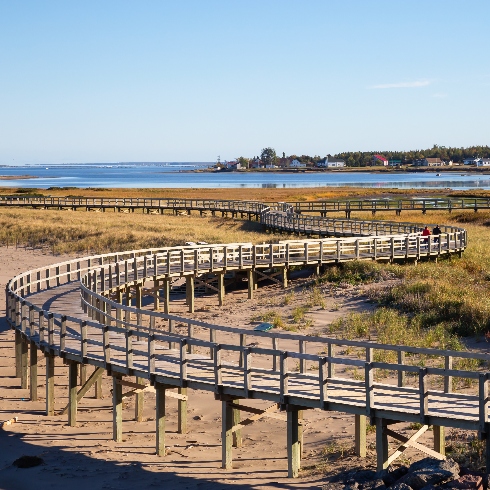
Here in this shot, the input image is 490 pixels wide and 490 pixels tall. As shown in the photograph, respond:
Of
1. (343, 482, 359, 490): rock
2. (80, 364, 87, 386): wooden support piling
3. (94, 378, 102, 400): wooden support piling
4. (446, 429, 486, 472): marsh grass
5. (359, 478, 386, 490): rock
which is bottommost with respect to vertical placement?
(94, 378, 102, 400): wooden support piling

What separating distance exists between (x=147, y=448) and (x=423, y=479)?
6.91 m

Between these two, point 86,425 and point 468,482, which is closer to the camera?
point 468,482

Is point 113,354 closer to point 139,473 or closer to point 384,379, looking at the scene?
point 139,473

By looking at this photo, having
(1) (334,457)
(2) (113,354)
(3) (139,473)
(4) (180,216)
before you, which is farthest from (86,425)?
(4) (180,216)

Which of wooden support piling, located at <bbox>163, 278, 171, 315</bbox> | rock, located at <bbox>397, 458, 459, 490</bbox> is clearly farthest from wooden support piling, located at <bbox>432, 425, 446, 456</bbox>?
wooden support piling, located at <bbox>163, 278, 171, 315</bbox>

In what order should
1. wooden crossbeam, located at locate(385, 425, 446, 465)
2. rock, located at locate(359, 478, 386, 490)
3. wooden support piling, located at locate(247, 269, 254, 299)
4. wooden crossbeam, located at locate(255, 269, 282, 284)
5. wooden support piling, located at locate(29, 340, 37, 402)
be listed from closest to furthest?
1. rock, located at locate(359, 478, 386, 490)
2. wooden crossbeam, located at locate(385, 425, 446, 465)
3. wooden support piling, located at locate(29, 340, 37, 402)
4. wooden support piling, located at locate(247, 269, 254, 299)
5. wooden crossbeam, located at locate(255, 269, 282, 284)

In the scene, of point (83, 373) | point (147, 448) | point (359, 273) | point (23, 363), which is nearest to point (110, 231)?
point (359, 273)

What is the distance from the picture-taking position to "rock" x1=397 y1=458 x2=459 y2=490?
11.8m

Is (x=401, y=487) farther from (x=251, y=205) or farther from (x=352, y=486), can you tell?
(x=251, y=205)

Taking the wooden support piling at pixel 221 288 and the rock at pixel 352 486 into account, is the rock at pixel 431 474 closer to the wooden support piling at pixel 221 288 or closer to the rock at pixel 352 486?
the rock at pixel 352 486

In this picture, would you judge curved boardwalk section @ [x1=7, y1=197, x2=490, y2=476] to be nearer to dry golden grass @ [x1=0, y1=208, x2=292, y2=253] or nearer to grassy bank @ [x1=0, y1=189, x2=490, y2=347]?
grassy bank @ [x1=0, y1=189, x2=490, y2=347]

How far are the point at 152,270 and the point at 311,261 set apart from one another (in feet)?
23.6

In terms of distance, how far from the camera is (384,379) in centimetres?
1952

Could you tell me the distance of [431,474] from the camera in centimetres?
1184
